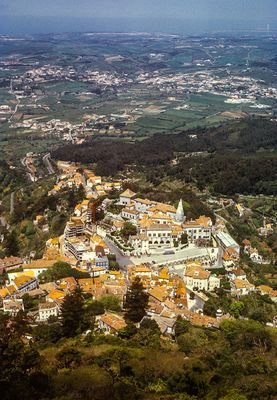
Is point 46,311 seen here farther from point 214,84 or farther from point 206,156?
point 214,84

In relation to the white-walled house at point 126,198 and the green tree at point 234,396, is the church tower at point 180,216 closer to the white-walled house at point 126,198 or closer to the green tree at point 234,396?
the white-walled house at point 126,198

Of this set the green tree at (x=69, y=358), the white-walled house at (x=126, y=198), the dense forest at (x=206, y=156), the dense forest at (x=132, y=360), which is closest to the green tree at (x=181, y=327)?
the dense forest at (x=132, y=360)

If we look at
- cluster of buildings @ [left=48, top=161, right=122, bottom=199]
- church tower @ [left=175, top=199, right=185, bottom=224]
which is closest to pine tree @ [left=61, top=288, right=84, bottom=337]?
church tower @ [left=175, top=199, right=185, bottom=224]

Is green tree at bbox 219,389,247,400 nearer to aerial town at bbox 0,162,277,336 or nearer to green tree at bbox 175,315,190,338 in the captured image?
green tree at bbox 175,315,190,338

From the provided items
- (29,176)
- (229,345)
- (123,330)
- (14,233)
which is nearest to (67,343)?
(123,330)

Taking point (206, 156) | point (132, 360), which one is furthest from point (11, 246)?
point (206, 156)
